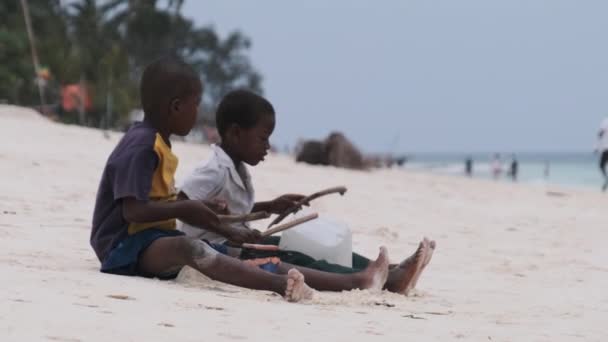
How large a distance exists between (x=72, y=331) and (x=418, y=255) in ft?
6.09

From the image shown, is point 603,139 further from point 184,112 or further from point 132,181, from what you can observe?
point 132,181

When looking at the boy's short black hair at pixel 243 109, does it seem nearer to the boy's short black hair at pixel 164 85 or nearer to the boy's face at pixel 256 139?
the boy's face at pixel 256 139

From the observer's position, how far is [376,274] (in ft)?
13.3

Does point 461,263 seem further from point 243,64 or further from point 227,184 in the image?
point 243,64

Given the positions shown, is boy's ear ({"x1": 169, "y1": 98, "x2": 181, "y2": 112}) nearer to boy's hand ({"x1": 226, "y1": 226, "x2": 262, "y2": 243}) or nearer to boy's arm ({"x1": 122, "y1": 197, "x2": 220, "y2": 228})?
boy's arm ({"x1": 122, "y1": 197, "x2": 220, "y2": 228})

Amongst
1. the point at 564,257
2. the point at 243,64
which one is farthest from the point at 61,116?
the point at 243,64

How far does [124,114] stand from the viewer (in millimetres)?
27484

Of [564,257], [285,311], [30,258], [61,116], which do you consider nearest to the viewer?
[285,311]

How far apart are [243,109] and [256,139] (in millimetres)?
132

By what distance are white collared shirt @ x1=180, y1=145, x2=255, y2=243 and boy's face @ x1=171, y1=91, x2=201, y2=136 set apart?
0.29 metres

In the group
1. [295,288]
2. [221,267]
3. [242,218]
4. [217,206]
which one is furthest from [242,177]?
[295,288]

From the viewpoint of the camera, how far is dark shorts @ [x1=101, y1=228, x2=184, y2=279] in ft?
12.7

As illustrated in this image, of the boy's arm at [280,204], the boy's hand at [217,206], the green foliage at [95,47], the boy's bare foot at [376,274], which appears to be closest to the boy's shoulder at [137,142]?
the boy's hand at [217,206]

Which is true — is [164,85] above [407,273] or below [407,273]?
above
